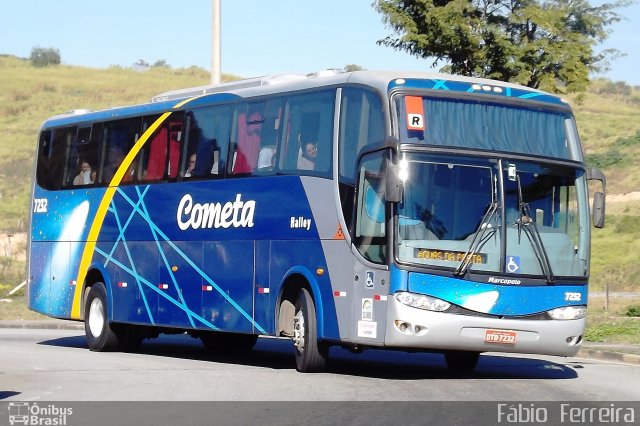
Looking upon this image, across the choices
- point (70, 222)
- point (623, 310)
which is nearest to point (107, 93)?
point (623, 310)

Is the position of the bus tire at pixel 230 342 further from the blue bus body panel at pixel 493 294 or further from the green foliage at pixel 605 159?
the green foliage at pixel 605 159

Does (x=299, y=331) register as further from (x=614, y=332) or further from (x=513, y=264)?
(x=614, y=332)

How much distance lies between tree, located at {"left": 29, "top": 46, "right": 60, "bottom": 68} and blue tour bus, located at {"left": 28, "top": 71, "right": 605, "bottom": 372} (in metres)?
107

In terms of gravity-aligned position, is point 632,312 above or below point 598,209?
below

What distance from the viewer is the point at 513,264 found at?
17.6 m

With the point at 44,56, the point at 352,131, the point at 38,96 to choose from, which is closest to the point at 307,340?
the point at 352,131

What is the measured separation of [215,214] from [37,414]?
8.10 m

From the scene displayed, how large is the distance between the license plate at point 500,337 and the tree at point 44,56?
11255cm

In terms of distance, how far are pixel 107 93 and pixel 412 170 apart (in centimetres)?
8761

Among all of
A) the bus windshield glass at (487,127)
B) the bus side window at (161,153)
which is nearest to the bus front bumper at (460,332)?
the bus windshield glass at (487,127)

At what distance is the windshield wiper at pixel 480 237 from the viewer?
1730cm

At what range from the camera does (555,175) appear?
18.2m

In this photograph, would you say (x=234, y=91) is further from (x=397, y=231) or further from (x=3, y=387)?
(x=3, y=387)

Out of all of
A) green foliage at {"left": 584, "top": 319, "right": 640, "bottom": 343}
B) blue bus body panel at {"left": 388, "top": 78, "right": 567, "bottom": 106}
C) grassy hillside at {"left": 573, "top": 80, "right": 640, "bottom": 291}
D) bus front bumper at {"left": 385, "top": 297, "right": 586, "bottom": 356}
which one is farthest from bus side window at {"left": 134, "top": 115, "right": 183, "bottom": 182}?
grassy hillside at {"left": 573, "top": 80, "right": 640, "bottom": 291}
